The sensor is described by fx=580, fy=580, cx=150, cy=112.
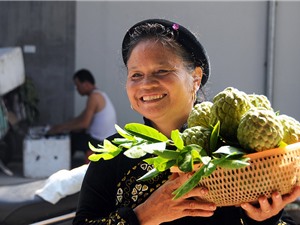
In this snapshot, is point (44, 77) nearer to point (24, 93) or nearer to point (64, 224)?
point (24, 93)

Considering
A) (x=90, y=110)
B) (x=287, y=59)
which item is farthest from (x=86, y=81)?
(x=287, y=59)

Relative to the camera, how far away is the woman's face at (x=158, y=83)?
175cm

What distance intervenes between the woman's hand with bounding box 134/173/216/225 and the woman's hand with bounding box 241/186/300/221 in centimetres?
10

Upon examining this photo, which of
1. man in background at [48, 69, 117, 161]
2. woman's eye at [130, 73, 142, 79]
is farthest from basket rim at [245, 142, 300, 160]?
man in background at [48, 69, 117, 161]

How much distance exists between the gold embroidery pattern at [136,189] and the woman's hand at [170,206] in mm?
80

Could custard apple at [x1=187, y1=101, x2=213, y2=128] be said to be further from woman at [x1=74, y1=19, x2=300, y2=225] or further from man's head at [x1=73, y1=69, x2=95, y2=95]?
man's head at [x1=73, y1=69, x2=95, y2=95]

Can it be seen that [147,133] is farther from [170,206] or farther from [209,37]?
[209,37]

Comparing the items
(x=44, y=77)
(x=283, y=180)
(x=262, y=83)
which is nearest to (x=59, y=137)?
(x=44, y=77)

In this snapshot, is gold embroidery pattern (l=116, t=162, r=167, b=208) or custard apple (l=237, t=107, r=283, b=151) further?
gold embroidery pattern (l=116, t=162, r=167, b=208)

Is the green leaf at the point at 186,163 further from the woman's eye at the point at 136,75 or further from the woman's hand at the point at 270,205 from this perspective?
the woman's eye at the point at 136,75

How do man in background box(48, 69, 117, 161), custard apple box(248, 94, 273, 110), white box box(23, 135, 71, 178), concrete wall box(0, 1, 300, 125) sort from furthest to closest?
concrete wall box(0, 1, 300, 125), man in background box(48, 69, 117, 161), white box box(23, 135, 71, 178), custard apple box(248, 94, 273, 110)

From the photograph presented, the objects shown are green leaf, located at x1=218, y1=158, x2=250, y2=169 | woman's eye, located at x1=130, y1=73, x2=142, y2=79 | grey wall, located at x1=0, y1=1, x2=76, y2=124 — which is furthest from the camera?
grey wall, located at x1=0, y1=1, x2=76, y2=124

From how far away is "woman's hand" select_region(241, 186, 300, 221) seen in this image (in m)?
1.47

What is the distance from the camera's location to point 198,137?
1478mm
